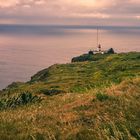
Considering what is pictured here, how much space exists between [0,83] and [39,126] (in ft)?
454

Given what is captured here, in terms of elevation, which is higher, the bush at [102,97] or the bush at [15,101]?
the bush at [102,97]

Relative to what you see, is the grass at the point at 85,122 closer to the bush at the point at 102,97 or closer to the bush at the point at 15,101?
the bush at the point at 102,97

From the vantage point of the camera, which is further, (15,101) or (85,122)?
(15,101)

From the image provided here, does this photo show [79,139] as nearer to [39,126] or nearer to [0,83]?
[39,126]

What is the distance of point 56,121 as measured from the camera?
11820mm

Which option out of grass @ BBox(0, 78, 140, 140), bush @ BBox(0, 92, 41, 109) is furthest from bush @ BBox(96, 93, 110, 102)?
bush @ BBox(0, 92, 41, 109)

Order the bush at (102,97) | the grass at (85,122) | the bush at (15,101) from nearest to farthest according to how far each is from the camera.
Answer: the grass at (85,122), the bush at (102,97), the bush at (15,101)

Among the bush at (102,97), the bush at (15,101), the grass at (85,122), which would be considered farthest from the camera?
the bush at (15,101)

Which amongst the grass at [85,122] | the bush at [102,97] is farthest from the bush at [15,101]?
the bush at [102,97]

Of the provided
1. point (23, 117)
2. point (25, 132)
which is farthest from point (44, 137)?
point (23, 117)

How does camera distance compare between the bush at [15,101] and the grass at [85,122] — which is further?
the bush at [15,101]

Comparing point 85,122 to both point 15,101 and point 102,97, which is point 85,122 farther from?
point 15,101

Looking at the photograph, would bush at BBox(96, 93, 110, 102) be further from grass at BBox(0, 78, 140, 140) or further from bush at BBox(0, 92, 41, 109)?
bush at BBox(0, 92, 41, 109)

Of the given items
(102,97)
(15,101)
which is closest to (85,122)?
(102,97)
